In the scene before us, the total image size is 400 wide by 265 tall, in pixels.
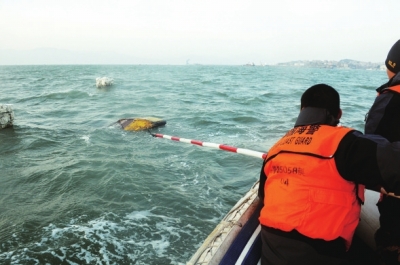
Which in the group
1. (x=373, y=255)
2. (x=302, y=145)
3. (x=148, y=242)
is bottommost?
(x=148, y=242)

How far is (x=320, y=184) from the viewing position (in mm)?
1847

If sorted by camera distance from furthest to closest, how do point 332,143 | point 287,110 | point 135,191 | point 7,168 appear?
point 287,110, point 7,168, point 135,191, point 332,143

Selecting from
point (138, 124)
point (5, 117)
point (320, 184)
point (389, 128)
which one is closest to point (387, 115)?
point (389, 128)

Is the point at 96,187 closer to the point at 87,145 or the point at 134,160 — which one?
the point at 134,160

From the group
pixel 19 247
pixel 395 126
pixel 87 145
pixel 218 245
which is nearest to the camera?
pixel 395 126

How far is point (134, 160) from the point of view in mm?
8680

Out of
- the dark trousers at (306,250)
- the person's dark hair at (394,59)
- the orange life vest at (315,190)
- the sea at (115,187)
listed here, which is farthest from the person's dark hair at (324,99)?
the sea at (115,187)

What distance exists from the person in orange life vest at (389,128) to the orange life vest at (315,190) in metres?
0.46

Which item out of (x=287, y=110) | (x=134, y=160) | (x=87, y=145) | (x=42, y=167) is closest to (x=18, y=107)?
(x=87, y=145)

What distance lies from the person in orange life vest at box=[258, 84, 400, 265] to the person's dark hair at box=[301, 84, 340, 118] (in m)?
0.01

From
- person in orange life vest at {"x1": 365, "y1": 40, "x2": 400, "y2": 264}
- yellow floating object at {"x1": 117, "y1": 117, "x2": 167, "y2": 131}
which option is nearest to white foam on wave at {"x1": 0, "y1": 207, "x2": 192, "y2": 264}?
person in orange life vest at {"x1": 365, "y1": 40, "x2": 400, "y2": 264}

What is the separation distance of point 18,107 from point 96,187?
15.7 m

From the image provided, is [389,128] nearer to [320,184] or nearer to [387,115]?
[387,115]

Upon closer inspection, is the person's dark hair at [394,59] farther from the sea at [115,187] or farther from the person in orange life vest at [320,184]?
the sea at [115,187]
